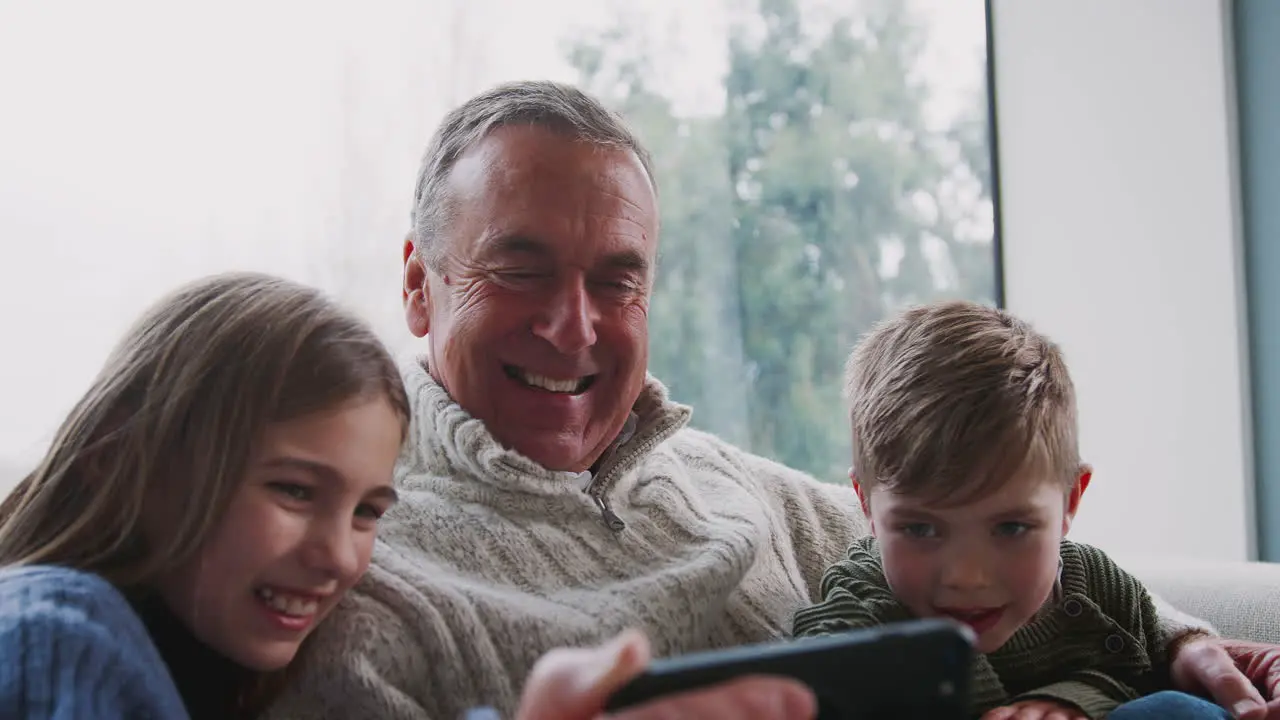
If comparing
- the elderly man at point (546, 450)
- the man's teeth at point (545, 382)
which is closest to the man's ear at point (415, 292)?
the elderly man at point (546, 450)

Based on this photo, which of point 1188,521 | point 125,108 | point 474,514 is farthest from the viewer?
point 1188,521

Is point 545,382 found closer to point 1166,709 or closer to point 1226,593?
point 1166,709

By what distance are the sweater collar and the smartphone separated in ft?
2.22

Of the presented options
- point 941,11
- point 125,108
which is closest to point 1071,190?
point 941,11

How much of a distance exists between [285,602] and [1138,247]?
2.40 m

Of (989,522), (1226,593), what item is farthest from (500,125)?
(1226,593)

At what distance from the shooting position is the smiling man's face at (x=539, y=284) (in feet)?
4.27

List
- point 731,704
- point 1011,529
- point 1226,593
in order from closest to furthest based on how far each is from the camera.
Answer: point 731,704
point 1011,529
point 1226,593

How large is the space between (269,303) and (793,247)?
99.7 inches

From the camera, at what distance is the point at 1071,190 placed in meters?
2.98

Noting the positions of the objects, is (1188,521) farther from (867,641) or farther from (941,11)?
(867,641)

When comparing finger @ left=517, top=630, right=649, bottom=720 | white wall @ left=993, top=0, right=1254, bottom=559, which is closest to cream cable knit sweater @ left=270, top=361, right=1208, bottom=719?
finger @ left=517, top=630, right=649, bottom=720

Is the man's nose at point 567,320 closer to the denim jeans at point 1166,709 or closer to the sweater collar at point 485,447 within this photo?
the sweater collar at point 485,447

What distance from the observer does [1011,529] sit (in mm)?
1154
